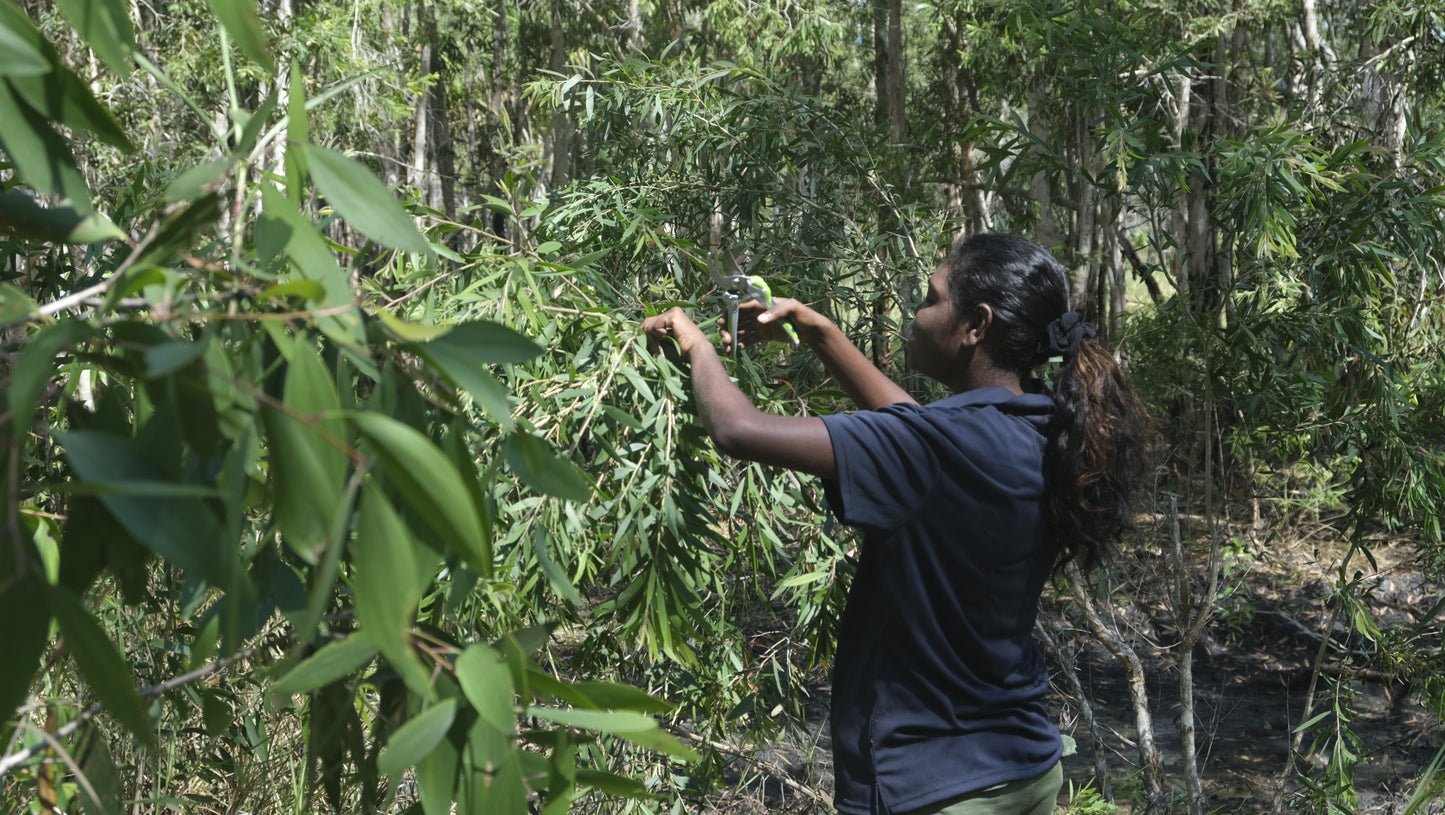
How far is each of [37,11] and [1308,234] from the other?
688cm

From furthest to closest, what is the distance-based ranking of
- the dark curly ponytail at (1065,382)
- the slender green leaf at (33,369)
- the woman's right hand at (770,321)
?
the woman's right hand at (770,321), the dark curly ponytail at (1065,382), the slender green leaf at (33,369)

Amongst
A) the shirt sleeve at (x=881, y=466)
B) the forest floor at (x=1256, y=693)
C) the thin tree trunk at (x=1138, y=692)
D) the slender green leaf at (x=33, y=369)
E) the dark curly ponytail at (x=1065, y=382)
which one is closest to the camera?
the slender green leaf at (x=33, y=369)

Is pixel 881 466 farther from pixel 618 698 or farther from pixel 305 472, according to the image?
pixel 305 472

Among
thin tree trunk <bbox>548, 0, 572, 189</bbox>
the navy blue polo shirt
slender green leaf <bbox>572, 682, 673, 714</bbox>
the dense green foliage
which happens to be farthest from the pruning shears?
thin tree trunk <bbox>548, 0, 572, 189</bbox>

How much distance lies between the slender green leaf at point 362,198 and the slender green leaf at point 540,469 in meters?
0.15

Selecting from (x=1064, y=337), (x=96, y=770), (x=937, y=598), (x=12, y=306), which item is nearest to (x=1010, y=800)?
(x=937, y=598)

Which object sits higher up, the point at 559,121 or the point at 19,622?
the point at 559,121

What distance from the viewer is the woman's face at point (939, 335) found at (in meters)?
1.81

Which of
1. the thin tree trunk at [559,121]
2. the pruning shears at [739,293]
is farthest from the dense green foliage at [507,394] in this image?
the thin tree trunk at [559,121]

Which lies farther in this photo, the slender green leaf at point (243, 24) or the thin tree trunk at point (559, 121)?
the thin tree trunk at point (559, 121)

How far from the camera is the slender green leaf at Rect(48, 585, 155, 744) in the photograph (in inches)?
24.3

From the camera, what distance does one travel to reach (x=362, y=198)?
0.72 metres

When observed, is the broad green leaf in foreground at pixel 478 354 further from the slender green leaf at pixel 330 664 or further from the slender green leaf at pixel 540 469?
the slender green leaf at pixel 330 664

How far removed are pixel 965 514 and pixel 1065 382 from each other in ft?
0.94
